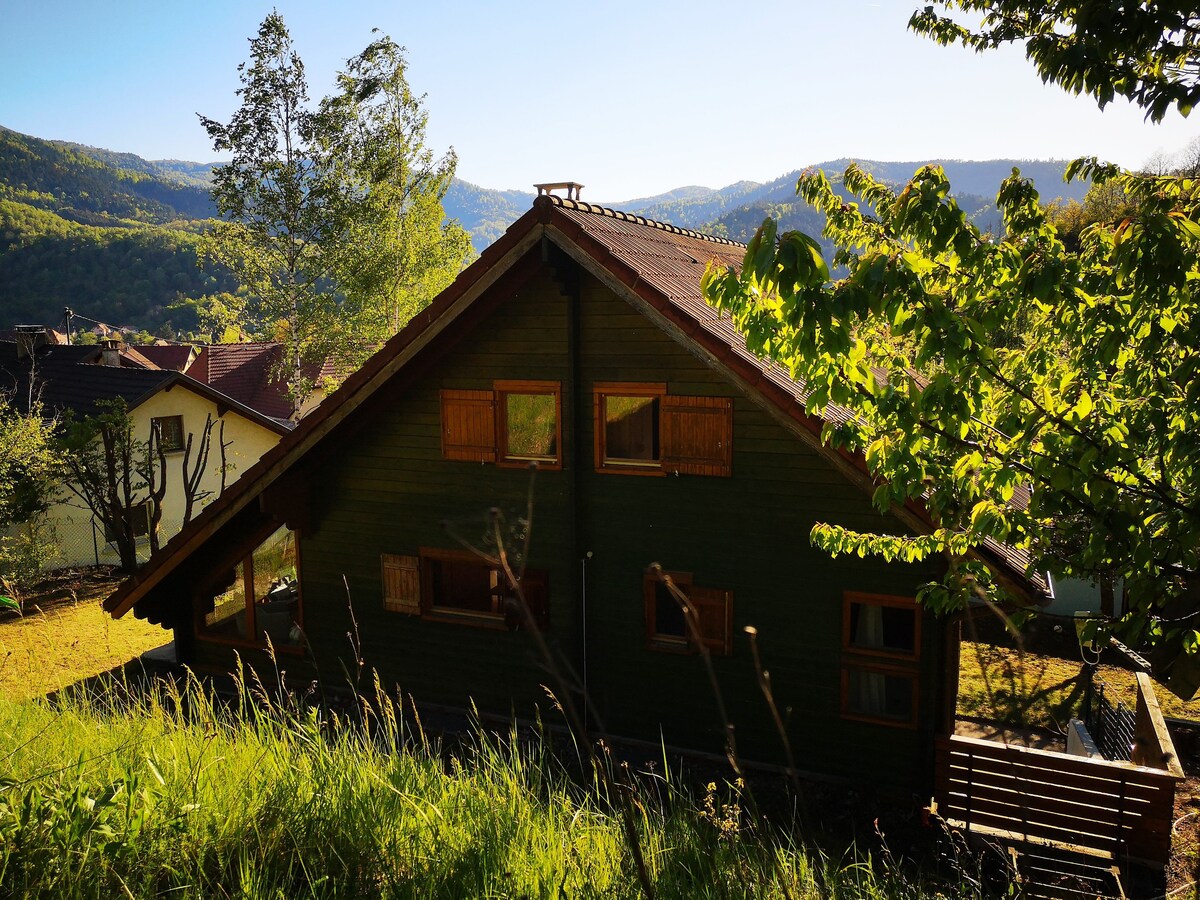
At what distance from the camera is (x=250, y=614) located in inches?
516

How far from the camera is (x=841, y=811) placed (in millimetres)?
9297

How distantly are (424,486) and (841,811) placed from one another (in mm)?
6709

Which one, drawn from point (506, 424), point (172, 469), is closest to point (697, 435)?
point (506, 424)

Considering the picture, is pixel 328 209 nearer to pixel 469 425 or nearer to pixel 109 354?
pixel 109 354

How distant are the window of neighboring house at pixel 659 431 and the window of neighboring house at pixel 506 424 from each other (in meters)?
0.64

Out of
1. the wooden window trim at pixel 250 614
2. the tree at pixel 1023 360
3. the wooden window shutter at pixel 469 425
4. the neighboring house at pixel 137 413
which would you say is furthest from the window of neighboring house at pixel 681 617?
the neighboring house at pixel 137 413

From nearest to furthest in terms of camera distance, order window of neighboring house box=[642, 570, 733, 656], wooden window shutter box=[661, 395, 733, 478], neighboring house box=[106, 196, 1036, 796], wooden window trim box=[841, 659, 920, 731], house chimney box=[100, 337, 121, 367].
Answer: wooden window trim box=[841, 659, 920, 731]
neighboring house box=[106, 196, 1036, 796]
wooden window shutter box=[661, 395, 733, 478]
window of neighboring house box=[642, 570, 733, 656]
house chimney box=[100, 337, 121, 367]

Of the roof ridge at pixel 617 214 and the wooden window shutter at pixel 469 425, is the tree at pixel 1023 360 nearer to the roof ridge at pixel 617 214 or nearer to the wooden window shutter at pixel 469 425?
the roof ridge at pixel 617 214

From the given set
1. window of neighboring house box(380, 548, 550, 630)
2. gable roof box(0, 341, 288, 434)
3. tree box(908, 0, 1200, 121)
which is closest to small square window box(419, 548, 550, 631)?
window of neighboring house box(380, 548, 550, 630)

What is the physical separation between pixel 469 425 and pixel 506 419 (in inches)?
20.6

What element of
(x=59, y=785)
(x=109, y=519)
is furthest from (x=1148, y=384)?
(x=109, y=519)

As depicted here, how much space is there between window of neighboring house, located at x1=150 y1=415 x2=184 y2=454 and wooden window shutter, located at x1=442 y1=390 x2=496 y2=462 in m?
17.4

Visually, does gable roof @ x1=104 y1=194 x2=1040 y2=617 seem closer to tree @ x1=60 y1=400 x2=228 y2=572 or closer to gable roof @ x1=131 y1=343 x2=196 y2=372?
tree @ x1=60 y1=400 x2=228 y2=572

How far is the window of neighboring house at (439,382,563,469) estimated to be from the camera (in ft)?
36.8
